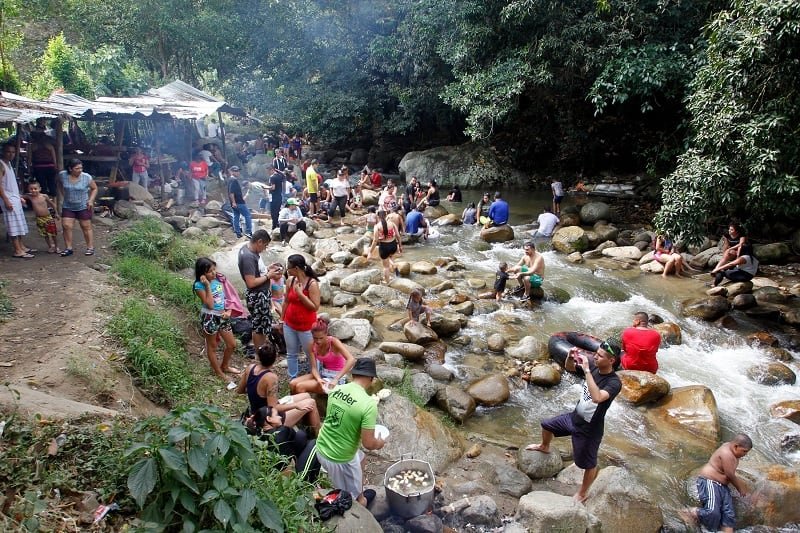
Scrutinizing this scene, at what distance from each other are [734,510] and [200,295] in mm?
6072

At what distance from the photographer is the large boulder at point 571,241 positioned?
13945 mm

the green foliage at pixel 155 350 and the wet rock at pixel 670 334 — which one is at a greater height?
the green foliage at pixel 155 350

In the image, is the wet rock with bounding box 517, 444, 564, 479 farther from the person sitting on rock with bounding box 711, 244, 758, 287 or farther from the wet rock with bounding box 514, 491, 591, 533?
the person sitting on rock with bounding box 711, 244, 758, 287

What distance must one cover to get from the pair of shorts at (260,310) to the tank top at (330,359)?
1.32 meters

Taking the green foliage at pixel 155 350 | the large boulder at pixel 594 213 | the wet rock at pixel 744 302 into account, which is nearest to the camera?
the green foliage at pixel 155 350

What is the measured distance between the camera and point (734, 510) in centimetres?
537

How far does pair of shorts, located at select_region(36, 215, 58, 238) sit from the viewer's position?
8.70 m

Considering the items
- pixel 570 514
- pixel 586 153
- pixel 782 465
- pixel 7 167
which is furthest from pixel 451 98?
pixel 570 514

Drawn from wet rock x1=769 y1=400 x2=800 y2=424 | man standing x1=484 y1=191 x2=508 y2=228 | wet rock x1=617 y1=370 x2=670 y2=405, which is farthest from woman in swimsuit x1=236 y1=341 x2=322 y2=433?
man standing x1=484 y1=191 x2=508 y2=228

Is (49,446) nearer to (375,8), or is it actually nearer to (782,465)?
(782,465)

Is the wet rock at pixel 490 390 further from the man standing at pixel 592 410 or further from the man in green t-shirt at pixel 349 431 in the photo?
the man in green t-shirt at pixel 349 431

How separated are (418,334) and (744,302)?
21.9 feet

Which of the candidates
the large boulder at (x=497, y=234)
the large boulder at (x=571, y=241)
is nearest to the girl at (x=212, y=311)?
the large boulder at (x=497, y=234)

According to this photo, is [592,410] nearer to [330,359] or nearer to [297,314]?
[330,359]
